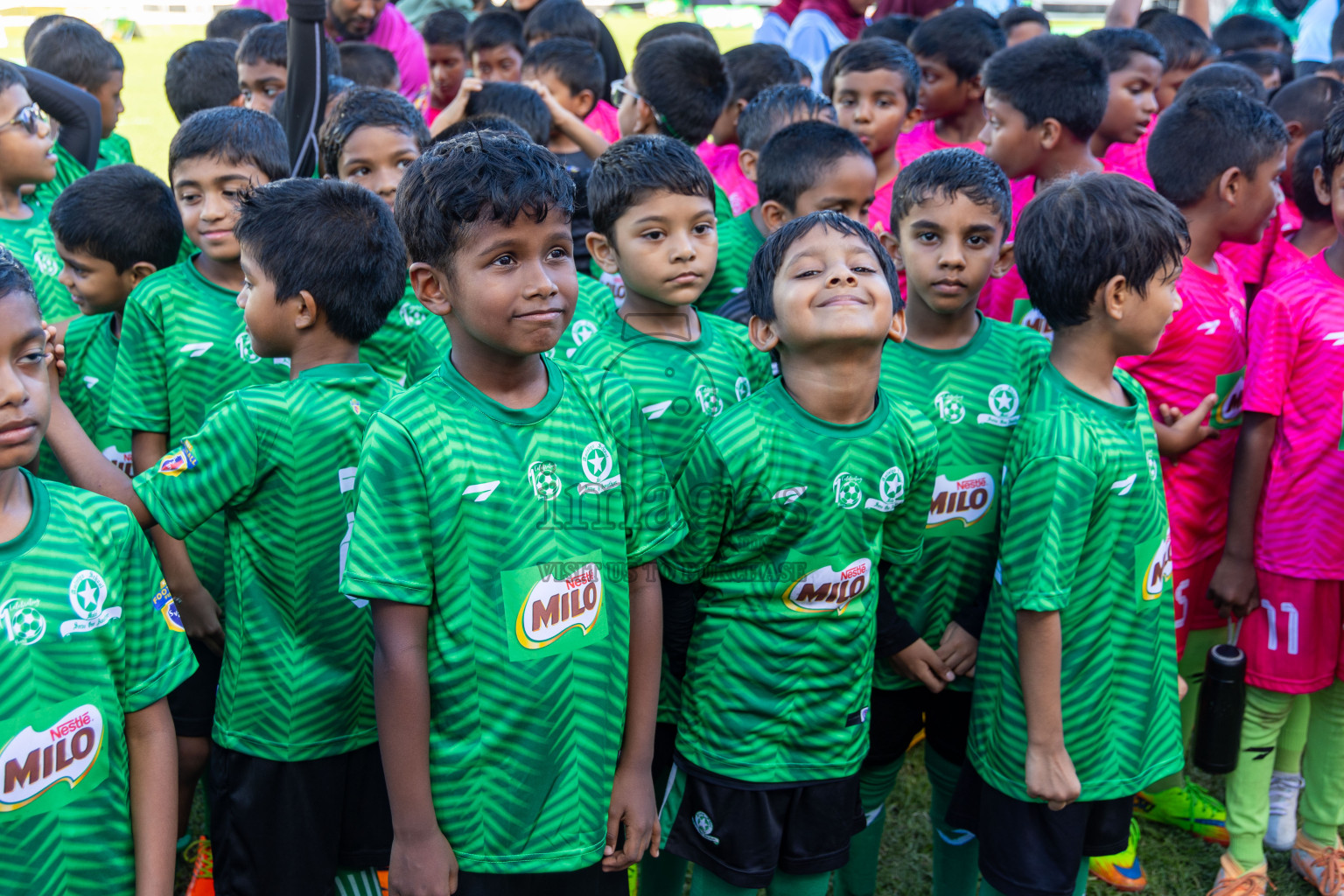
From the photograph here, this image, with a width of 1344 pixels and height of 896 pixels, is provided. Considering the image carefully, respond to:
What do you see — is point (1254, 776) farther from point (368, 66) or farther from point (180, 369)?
point (368, 66)

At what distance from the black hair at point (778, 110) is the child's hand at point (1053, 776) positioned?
107 inches

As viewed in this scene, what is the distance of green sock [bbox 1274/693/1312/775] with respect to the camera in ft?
10.9

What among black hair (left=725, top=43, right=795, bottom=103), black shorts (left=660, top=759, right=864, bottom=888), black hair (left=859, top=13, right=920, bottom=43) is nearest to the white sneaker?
black shorts (left=660, top=759, right=864, bottom=888)

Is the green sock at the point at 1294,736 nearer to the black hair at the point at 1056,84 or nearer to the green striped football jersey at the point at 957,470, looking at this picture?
the green striped football jersey at the point at 957,470

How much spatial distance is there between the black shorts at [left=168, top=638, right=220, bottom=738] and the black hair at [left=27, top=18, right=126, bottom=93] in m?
3.58

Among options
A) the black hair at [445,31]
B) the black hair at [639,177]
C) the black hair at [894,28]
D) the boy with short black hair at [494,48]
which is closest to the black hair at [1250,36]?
the black hair at [894,28]

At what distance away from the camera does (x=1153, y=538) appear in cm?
236

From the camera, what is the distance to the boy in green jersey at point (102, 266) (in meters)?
2.86

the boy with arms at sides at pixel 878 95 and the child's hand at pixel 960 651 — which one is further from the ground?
the boy with arms at sides at pixel 878 95

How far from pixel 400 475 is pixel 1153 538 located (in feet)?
5.29

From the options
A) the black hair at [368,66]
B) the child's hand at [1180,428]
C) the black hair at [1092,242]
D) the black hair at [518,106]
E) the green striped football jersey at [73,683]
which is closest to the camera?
the green striped football jersey at [73,683]

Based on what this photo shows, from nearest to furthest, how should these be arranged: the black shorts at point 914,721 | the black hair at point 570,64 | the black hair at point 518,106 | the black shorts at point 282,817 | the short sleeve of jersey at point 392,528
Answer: the short sleeve of jersey at point 392,528 < the black shorts at point 282,817 < the black shorts at point 914,721 < the black hair at point 518,106 < the black hair at point 570,64

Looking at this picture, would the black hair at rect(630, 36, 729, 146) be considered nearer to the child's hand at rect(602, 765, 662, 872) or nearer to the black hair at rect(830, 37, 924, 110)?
the black hair at rect(830, 37, 924, 110)

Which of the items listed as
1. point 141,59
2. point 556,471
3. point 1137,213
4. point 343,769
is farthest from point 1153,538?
point 141,59
